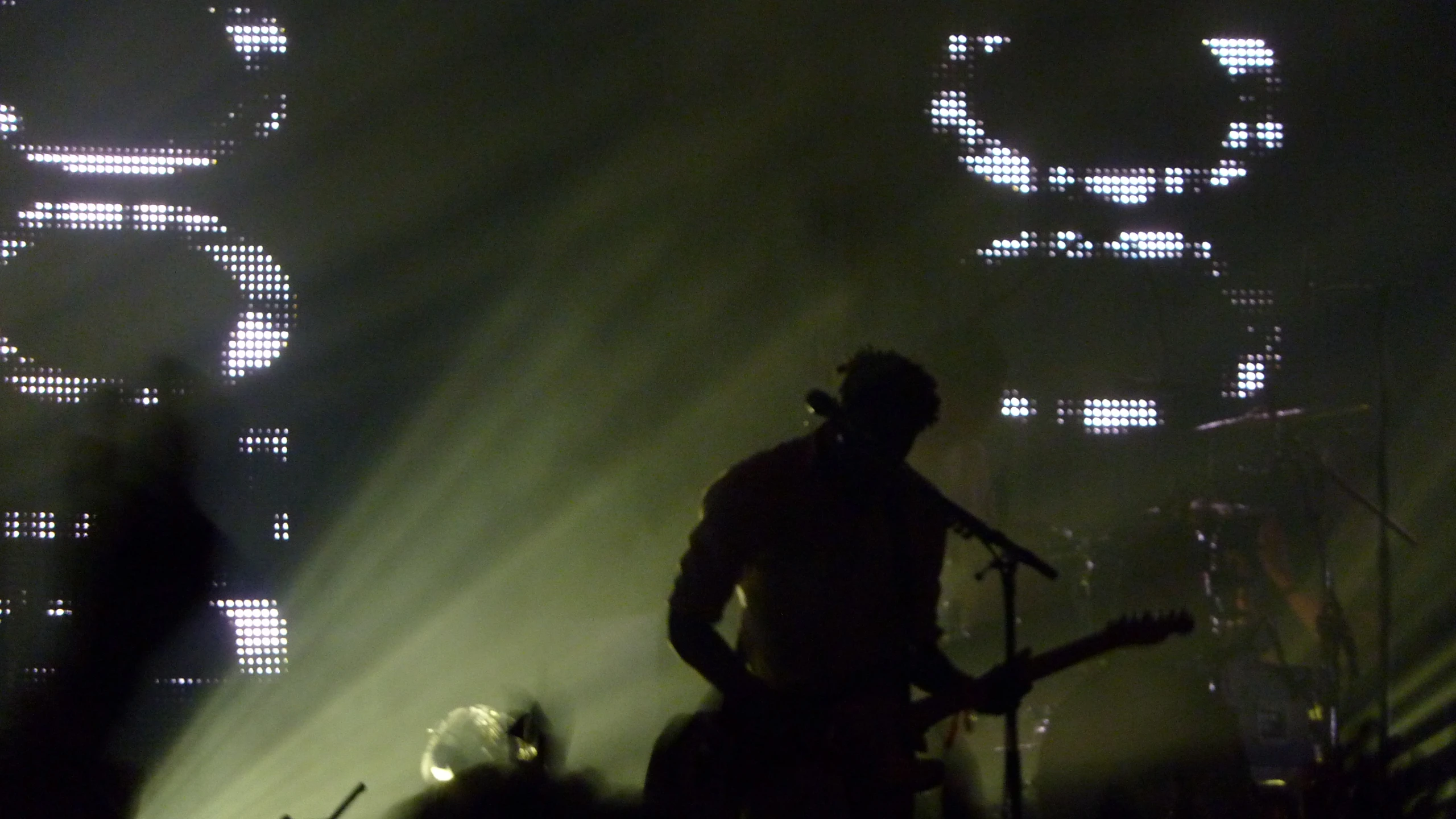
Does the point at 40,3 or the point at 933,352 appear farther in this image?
the point at 933,352

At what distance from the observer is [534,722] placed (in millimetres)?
3537

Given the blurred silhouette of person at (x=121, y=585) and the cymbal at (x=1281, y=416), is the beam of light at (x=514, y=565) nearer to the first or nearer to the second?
the blurred silhouette of person at (x=121, y=585)

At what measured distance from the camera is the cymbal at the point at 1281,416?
5.65 metres

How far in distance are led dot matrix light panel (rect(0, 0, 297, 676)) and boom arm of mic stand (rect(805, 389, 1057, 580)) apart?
308 cm

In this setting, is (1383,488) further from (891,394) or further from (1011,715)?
(891,394)

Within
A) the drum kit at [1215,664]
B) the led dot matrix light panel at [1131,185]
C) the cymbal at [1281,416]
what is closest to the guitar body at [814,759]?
the drum kit at [1215,664]

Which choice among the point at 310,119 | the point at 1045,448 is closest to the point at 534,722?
the point at 310,119

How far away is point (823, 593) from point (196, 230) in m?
3.30

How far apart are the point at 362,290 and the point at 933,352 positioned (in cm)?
204

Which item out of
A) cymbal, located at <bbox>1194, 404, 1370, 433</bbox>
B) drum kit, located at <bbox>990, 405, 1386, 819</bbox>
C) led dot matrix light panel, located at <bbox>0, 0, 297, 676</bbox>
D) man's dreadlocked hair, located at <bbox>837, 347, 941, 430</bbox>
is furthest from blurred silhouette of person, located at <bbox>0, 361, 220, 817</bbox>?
cymbal, located at <bbox>1194, 404, 1370, 433</bbox>

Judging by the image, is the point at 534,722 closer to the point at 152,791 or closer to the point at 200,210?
the point at 152,791

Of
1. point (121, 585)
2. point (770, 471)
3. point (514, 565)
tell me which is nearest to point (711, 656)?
point (770, 471)

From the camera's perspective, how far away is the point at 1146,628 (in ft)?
9.62

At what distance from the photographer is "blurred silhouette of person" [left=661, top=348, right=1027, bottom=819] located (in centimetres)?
280
